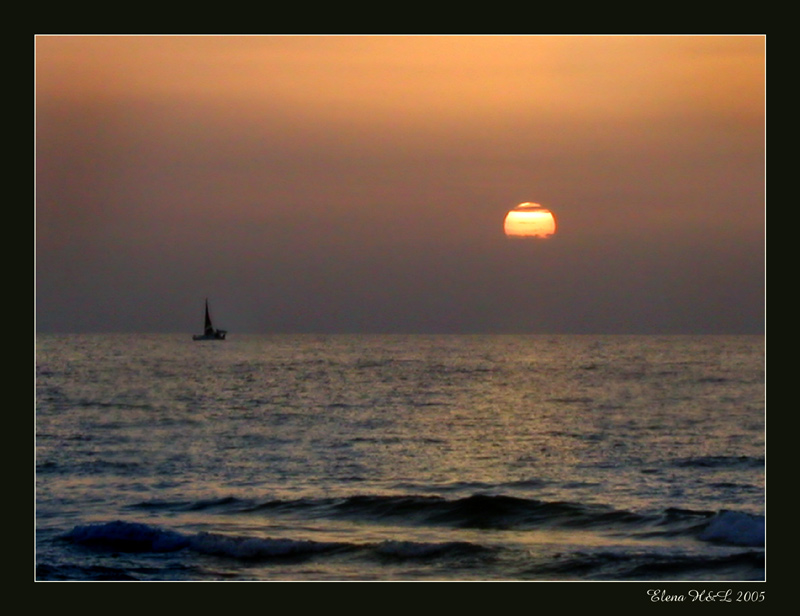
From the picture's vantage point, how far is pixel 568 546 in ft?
56.7

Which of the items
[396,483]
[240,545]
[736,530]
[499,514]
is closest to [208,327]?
[396,483]

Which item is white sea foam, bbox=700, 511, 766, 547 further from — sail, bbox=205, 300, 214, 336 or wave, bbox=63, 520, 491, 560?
sail, bbox=205, 300, 214, 336

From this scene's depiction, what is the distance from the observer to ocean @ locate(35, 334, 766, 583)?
53.1 feet

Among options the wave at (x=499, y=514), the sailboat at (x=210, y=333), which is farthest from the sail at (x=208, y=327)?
the wave at (x=499, y=514)

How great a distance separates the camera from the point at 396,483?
23.4 meters

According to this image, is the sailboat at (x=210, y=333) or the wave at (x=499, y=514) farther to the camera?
the sailboat at (x=210, y=333)

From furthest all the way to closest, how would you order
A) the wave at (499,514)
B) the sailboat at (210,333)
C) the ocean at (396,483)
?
the sailboat at (210,333), the wave at (499,514), the ocean at (396,483)

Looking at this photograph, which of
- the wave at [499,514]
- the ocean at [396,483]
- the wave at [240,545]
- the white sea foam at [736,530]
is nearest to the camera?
the ocean at [396,483]

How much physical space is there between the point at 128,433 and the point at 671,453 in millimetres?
18795

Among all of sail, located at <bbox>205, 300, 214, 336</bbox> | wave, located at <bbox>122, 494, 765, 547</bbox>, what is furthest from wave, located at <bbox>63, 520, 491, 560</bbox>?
sail, located at <bbox>205, 300, 214, 336</bbox>

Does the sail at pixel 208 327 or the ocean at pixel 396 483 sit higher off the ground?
the sail at pixel 208 327

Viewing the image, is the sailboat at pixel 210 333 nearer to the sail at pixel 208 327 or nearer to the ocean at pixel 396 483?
the sail at pixel 208 327

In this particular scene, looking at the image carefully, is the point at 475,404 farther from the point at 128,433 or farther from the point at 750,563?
the point at 750,563

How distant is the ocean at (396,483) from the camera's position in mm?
16172
